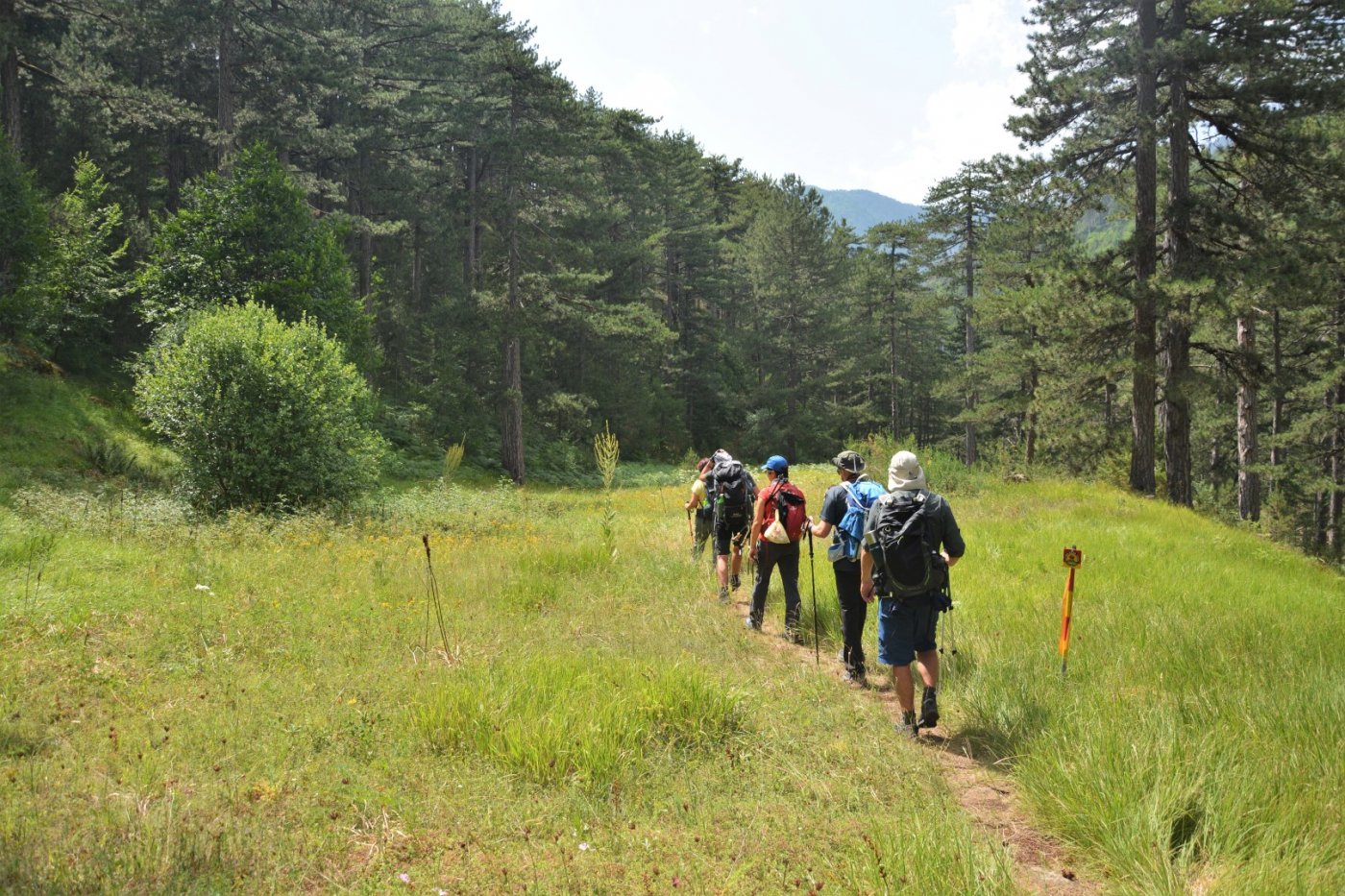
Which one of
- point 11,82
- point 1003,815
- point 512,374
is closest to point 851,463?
point 1003,815

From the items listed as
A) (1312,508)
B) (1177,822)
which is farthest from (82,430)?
(1312,508)

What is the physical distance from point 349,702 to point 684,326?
125ft

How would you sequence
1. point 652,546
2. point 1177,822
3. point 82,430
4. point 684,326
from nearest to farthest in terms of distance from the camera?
1. point 1177,822
2. point 652,546
3. point 82,430
4. point 684,326

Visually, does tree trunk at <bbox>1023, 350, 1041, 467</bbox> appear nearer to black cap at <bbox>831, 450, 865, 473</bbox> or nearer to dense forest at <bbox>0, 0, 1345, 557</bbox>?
dense forest at <bbox>0, 0, 1345, 557</bbox>

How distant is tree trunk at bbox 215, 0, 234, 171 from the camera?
19.2 m

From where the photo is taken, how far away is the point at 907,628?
16.1 feet

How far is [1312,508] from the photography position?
108 feet

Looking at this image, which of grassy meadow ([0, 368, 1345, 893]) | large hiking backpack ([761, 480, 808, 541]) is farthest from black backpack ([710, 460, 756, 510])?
grassy meadow ([0, 368, 1345, 893])

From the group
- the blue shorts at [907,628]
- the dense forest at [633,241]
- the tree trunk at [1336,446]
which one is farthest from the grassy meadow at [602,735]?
the tree trunk at [1336,446]

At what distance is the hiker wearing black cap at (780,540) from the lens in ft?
23.6

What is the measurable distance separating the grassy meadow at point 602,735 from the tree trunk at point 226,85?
15.1m

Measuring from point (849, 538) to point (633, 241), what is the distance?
29.1 m

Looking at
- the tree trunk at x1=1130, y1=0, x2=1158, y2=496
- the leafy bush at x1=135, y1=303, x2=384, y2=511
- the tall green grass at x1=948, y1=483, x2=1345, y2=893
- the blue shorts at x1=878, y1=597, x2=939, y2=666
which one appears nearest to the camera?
the tall green grass at x1=948, y1=483, x2=1345, y2=893

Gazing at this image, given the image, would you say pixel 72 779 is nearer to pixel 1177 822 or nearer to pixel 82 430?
pixel 1177 822
